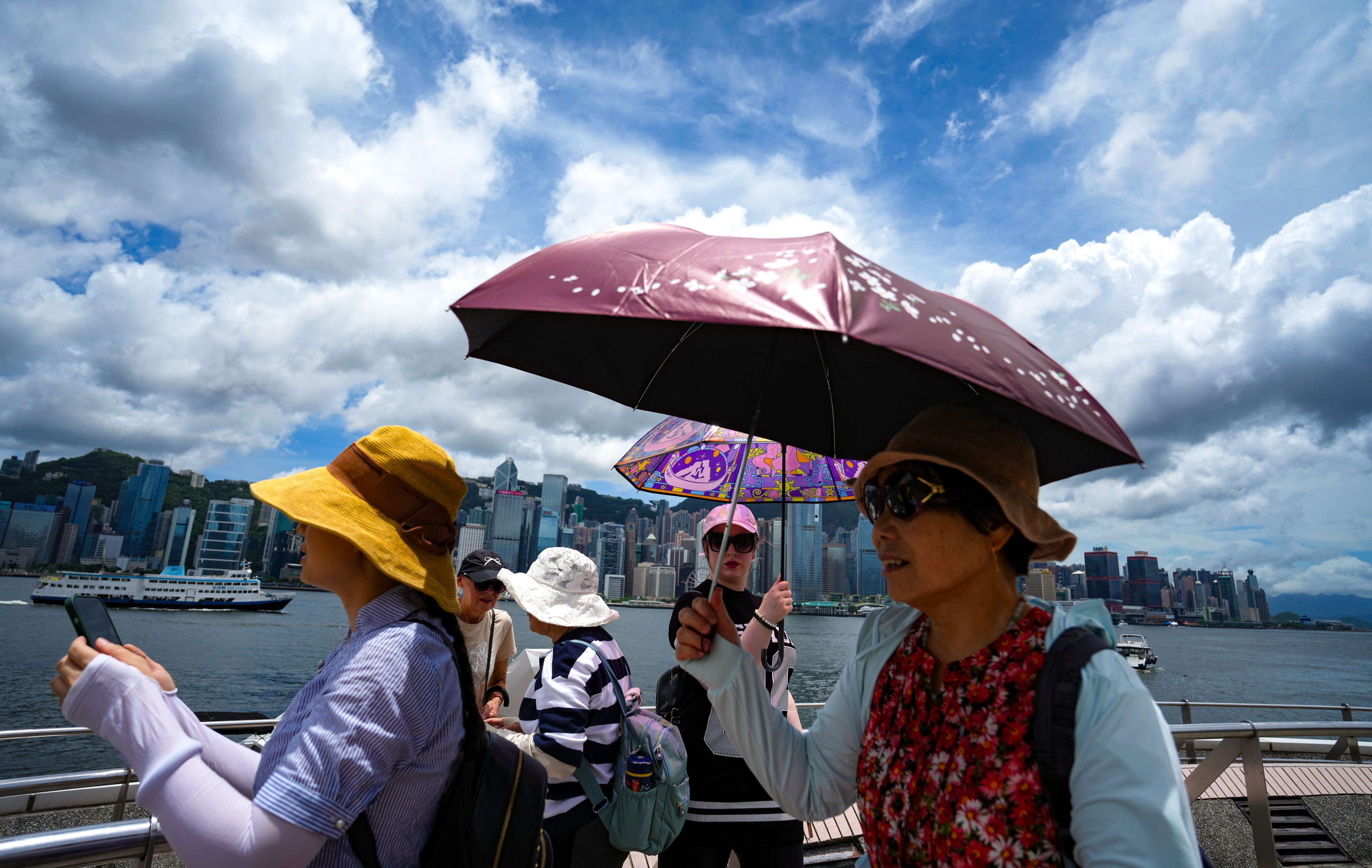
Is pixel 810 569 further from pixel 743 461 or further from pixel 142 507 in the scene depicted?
pixel 142 507

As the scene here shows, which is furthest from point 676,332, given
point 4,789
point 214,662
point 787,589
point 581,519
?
point 581,519

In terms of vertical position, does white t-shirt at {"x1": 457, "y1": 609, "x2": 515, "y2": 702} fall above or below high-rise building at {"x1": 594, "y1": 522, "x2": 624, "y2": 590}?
below

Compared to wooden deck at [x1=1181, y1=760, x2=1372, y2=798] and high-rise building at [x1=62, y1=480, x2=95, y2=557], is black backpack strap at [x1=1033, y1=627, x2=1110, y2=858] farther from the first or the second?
high-rise building at [x1=62, y1=480, x2=95, y2=557]

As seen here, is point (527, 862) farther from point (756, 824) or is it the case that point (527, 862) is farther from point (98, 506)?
point (98, 506)

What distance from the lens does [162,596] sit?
69.2 meters

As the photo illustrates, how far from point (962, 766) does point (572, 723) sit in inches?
63.4

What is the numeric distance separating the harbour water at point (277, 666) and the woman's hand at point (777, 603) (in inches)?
46.1

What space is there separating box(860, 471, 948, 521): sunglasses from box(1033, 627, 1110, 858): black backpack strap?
1.23ft

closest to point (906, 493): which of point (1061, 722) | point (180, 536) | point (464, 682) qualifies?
point (1061, 722)

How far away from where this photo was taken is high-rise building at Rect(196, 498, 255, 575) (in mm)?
109750

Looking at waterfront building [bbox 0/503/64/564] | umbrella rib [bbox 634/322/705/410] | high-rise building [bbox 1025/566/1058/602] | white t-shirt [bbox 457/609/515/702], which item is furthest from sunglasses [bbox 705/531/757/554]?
waterfront building [bbox 0/503/64/564]

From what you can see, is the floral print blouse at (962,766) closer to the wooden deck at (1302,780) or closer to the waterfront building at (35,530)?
the wooden deck at (1302,780)

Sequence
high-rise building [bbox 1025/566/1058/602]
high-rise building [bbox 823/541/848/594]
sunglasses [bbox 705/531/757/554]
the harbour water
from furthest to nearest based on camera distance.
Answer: high-rise building [bbox 823/541/848/594] < the harbour water < sunglasses [bbox 705/531/757/554] < high-rise building [bbox 1025/566/1058/602]

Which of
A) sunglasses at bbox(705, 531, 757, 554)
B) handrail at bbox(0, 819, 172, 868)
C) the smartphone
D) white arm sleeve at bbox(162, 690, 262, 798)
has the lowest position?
handrail at bbox(0, 819, 172, 868)
